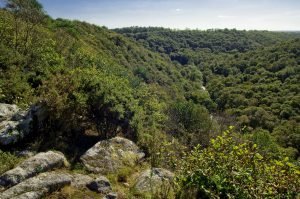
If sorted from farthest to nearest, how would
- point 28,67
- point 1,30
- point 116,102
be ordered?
point 1,30 < point 28,67 < point 116,102

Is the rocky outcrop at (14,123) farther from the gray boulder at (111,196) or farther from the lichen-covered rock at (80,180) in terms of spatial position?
the gray boulder at (111,196)

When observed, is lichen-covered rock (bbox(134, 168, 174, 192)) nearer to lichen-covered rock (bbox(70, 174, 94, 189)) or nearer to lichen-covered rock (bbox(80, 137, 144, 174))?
→ lichen-covered rock (bbox(70, 174, 94, 189))

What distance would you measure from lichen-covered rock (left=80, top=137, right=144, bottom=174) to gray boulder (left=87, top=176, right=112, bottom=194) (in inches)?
57.2

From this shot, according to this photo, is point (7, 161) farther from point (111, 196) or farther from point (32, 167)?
point (111, 196)

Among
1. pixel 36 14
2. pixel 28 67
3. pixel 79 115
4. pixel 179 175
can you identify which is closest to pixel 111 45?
pixel 36 14

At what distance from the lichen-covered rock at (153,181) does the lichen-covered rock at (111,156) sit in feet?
5.18

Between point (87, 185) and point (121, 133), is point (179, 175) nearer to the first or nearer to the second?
point (87, 185)

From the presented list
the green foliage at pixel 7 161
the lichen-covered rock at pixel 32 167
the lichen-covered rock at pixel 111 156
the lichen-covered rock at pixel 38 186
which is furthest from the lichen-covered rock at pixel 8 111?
the lichen-covered rock at pixel 38 186

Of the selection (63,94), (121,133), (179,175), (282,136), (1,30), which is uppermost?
(1,30)

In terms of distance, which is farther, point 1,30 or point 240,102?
point 240,102

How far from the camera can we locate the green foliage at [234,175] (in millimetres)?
6250

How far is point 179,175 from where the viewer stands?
767cm

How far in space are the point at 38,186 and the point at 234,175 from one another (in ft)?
15.7

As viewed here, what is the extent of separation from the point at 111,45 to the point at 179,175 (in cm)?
7716
